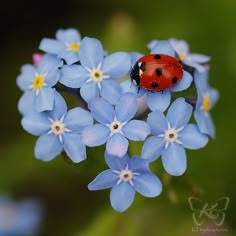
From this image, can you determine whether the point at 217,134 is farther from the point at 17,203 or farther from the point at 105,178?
the point at 105,178

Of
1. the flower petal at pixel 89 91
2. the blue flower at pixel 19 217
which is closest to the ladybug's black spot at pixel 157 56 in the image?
the flower petal at pixel 89 91

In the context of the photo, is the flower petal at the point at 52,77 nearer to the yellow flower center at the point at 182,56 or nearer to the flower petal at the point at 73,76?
the flower petal at the point at 73,76

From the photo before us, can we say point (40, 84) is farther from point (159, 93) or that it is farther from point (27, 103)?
point (159, 93)

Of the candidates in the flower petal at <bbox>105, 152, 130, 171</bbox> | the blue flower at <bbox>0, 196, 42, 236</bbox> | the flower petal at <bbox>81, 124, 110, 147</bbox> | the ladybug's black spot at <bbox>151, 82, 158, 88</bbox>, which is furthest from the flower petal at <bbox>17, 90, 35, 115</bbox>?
the blue flower at <bbox>0, 196, 42, 236</bbox>

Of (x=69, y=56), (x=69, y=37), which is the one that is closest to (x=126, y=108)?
(x=69, y=56)

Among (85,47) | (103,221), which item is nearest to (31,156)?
(103,221)

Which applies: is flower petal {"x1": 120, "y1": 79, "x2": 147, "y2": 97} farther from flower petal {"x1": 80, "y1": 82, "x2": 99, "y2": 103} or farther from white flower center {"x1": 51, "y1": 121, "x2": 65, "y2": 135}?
white flower center {"x1": 51, "y1": 121, "x2": 65, "y2": 135}
